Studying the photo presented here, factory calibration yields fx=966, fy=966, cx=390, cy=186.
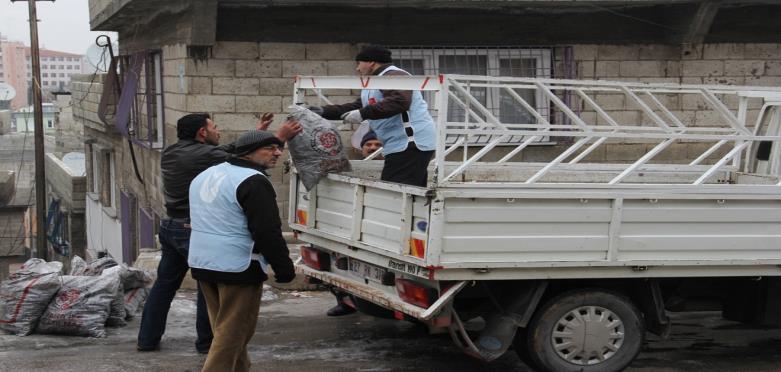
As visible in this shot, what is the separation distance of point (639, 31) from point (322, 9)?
3757mm

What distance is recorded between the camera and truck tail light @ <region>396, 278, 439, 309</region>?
5629mm

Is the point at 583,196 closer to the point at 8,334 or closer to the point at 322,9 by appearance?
the point at 8,334

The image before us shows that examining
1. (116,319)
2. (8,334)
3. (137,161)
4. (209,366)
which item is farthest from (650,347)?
(137,161)

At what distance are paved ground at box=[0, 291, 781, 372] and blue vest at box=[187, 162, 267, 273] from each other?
1286 millimetres

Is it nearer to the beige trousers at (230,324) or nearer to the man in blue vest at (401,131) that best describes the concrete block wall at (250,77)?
the man in blue vest at (401,131)

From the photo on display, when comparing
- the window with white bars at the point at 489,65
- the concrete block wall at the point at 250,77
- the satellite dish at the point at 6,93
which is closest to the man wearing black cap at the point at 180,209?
the concrete block wall at the point at 250,77

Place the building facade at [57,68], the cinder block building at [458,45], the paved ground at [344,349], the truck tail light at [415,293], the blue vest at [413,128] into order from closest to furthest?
the truck tail light at [415,293]
the paved ground at [344,349]
the blue vest at [413,128]
the cinder block building at [458,45]
the building facade at [57,68]

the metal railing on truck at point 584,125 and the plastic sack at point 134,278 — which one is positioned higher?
the metal railing on truck at point 584,125

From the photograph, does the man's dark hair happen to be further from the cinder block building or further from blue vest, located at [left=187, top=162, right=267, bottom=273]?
the cinder block building

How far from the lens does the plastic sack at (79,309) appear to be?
6.98 metres

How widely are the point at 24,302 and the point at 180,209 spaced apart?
146 centimetres

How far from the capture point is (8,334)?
705cm

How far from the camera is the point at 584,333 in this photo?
593 centimetres

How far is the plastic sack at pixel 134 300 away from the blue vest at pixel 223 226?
2.47 metres
